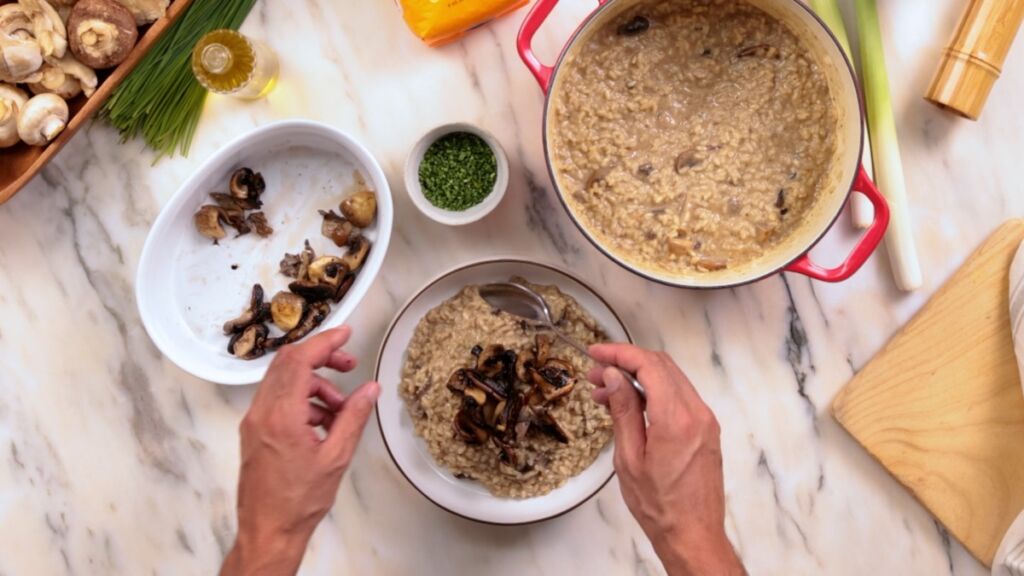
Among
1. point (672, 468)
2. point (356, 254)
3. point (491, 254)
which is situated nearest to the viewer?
point (672, 468)

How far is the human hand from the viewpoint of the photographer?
1.40 m

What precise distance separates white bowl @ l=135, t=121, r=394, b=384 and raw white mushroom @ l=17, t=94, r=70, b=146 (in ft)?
0.90

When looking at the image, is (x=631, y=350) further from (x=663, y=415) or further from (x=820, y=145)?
(x=820, y=145)

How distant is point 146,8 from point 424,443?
1.04 meters

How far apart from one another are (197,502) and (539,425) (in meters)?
0.78

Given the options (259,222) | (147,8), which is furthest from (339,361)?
(147,8)

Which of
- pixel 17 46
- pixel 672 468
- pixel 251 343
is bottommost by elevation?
pixel 251 343

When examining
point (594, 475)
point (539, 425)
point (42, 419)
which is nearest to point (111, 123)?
point (42, 419)

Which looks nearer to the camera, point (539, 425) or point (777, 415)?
point (539, 425)

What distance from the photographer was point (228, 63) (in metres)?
1.71

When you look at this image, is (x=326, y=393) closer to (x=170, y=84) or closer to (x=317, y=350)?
(x=317, y=350)

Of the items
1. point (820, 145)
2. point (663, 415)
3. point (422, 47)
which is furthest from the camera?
point (422, 47)

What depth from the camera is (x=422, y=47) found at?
1.83 metres

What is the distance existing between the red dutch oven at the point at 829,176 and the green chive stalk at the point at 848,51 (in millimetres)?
Result: 132
